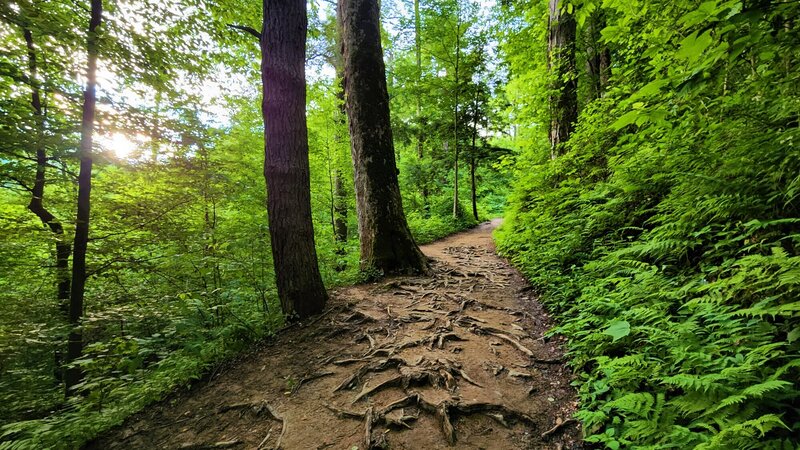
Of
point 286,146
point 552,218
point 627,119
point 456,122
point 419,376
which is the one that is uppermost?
point 456,122

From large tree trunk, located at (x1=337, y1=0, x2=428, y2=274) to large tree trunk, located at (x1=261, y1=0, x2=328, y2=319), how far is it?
195 cm

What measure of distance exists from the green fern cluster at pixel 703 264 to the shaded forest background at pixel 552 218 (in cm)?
2

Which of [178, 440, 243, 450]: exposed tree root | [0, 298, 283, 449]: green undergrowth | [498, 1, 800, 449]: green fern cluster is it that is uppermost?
[498, 1, 800, 449]: green fern cluster

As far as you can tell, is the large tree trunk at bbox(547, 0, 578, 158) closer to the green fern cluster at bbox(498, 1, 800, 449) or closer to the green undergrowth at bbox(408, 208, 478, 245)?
the green fern cluster at bbox(498, 1, 800, 449)

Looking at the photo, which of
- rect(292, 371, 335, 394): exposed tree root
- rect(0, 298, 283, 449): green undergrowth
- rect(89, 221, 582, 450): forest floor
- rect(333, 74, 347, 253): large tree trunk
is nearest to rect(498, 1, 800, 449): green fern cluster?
rect(89, 221, 582, 450): forest floor

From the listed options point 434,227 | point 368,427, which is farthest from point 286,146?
point 434,227

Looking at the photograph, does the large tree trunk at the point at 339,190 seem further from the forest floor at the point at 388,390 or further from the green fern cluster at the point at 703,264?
the green fern cluster at the point at 703,264

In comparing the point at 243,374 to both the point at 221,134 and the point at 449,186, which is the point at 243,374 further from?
the point at 449,186

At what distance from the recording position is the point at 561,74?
24.2 ft

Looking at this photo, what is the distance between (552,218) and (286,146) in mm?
5296

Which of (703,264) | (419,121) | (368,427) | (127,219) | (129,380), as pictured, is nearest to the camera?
(368,427)

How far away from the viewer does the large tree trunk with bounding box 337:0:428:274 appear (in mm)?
6621

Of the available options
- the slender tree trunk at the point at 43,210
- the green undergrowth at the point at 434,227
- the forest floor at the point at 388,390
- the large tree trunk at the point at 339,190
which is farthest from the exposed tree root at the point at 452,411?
the green undergrowth at the point at 434,227

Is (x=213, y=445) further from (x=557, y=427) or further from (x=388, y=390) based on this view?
(x=557, y=427)
